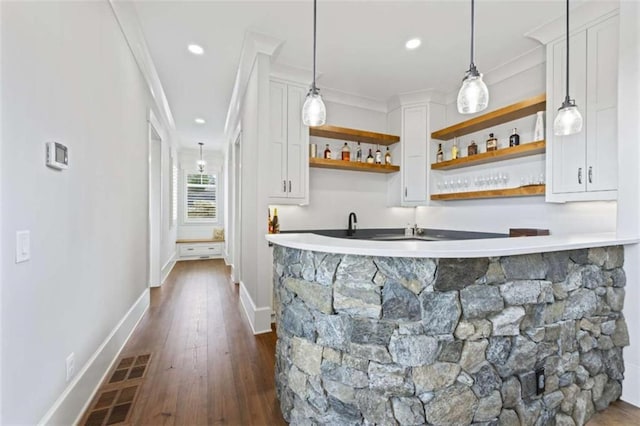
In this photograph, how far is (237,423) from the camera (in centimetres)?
171

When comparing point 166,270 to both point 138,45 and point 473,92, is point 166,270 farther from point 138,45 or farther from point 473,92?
point 473,92

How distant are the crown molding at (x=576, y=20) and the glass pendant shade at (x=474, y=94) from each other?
166 cm

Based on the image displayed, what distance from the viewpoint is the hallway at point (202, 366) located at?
5.87 ft

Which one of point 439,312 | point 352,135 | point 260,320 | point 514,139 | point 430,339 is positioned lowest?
point 260,320

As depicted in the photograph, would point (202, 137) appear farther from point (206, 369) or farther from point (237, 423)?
point (237, 423)

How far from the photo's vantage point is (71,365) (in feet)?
5.56

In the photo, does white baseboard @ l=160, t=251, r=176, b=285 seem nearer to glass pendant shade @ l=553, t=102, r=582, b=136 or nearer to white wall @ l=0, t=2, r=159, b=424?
white wall @ l=0, t=2, r=159, b=424

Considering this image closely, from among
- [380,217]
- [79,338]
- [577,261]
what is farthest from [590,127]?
[79,338]

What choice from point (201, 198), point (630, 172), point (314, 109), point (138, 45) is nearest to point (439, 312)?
point (314, 109)

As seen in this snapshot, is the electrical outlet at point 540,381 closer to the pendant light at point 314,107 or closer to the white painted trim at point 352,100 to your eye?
the pendant light at point 314,107

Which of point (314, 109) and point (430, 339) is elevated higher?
point (314, 109)

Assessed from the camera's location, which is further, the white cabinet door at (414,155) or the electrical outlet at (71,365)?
the white cabinet door at (414,155)

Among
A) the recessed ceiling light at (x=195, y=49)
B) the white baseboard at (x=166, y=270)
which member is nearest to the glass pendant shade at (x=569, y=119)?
the recessed ceiling light at (x=195, y=49)

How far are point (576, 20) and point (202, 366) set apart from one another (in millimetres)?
4337
